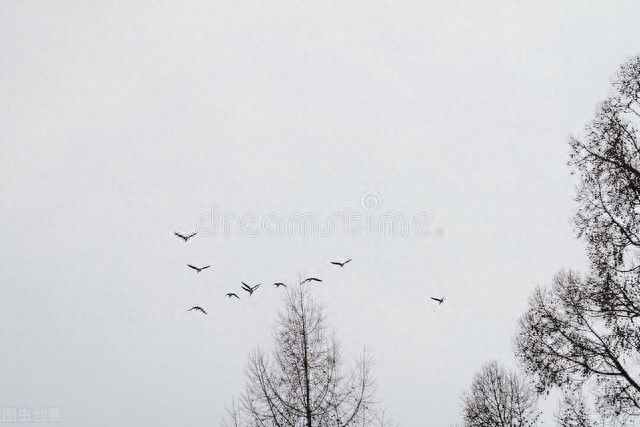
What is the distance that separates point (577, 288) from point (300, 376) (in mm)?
7606

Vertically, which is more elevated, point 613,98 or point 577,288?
point 613,98

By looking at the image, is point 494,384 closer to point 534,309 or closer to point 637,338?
point 534,309

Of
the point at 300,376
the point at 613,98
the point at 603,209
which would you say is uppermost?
the point at 613,98

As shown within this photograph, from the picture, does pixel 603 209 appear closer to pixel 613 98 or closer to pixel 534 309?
pixel 613 98

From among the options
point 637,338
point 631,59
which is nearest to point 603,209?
point 637,338

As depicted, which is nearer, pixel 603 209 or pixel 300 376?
pixel 603 209

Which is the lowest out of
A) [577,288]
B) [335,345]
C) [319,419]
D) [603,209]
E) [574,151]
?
[319,419]

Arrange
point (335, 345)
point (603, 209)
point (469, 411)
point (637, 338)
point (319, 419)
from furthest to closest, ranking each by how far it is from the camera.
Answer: point (469, 411) → point (335, 345) → point (319, 419) → point (603, 209) → point (637, 338)

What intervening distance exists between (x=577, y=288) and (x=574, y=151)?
3.53m

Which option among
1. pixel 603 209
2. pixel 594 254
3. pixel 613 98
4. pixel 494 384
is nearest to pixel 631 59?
pixel 613 98

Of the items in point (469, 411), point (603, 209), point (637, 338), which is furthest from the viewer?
point (469, 411)

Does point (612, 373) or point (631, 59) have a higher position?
point (631, 59)

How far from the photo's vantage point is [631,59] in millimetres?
11391

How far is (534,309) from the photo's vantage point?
1349cm
